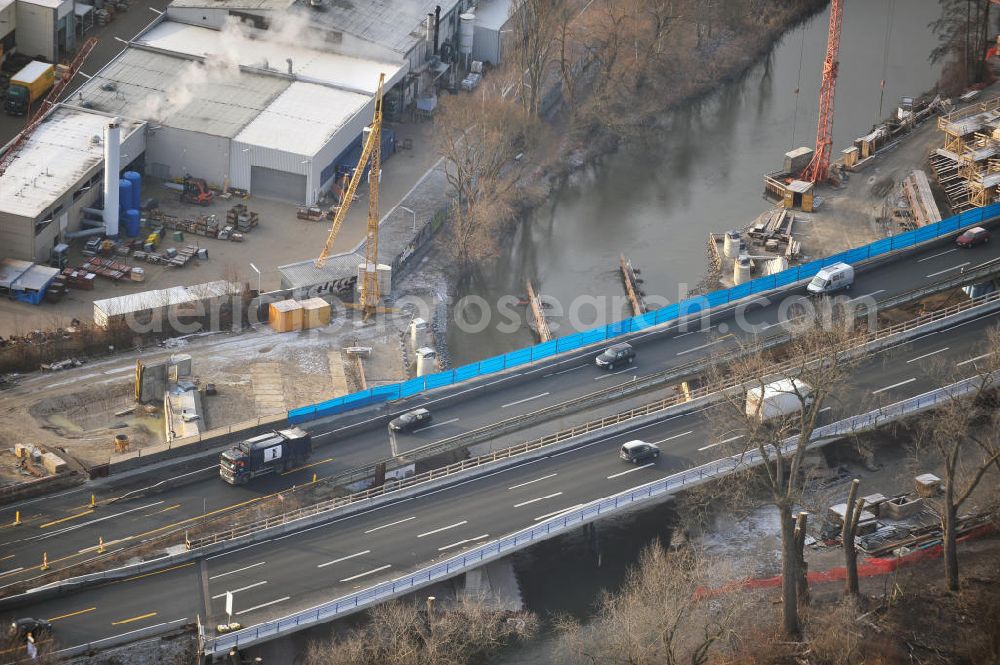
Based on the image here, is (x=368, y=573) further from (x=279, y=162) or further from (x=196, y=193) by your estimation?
(x=196, y=193)

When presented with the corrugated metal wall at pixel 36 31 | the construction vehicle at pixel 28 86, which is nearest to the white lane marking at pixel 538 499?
the construction vehicle at pixel 28 86

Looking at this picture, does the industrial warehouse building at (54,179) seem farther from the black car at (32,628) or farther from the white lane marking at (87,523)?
the black car at (32,628)

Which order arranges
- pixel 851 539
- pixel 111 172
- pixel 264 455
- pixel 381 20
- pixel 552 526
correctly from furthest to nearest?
pixel 381 20
pixel 111 172
pixel 264 455
pixel 552 526
pixel 851 539

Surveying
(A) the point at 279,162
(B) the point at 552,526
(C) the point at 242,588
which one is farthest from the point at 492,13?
(C) the point at 242,588

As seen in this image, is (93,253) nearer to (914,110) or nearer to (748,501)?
(748,501)

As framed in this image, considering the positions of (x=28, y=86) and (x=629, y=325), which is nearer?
(x=629, y=325)

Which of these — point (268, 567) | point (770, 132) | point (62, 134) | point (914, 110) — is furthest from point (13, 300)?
point (914, 110)
